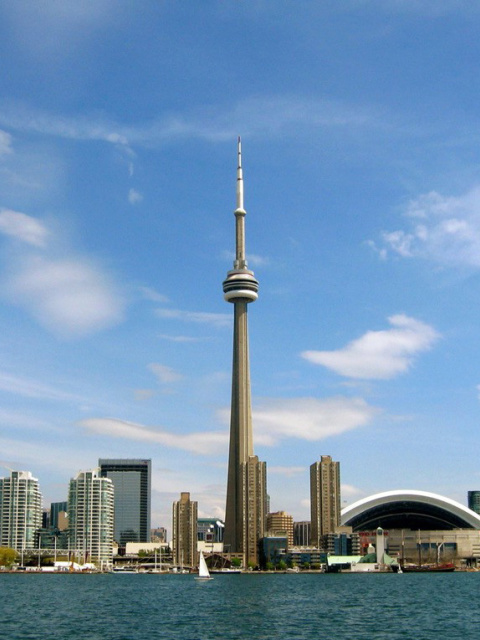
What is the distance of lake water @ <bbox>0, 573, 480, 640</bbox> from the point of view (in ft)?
264

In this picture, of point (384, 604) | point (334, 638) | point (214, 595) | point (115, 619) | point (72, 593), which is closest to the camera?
point (334, 638)

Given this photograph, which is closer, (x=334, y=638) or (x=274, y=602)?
(x=334, y=638)

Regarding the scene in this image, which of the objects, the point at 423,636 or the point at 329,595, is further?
the point at 329,595

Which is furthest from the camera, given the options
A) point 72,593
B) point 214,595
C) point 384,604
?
point 72,593

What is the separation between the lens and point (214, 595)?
13775 cm

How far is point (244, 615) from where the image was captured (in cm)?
9744

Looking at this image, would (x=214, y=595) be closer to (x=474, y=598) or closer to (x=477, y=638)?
(x=474, y=598)

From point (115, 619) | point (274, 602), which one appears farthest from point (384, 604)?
point (115, 619)

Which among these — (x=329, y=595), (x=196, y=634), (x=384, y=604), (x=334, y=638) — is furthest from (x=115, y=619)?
(x=329, y=595)

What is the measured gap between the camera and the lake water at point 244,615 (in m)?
80.4

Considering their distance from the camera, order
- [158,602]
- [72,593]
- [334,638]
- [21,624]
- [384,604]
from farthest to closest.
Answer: [72,593] < [158,602] < [384,604] < [21,624] < [334,638]

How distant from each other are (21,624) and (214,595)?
52.5 metres

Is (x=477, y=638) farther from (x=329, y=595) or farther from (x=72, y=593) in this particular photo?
(x=72, y=593)

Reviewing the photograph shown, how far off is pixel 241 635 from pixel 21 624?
24.4 meters
